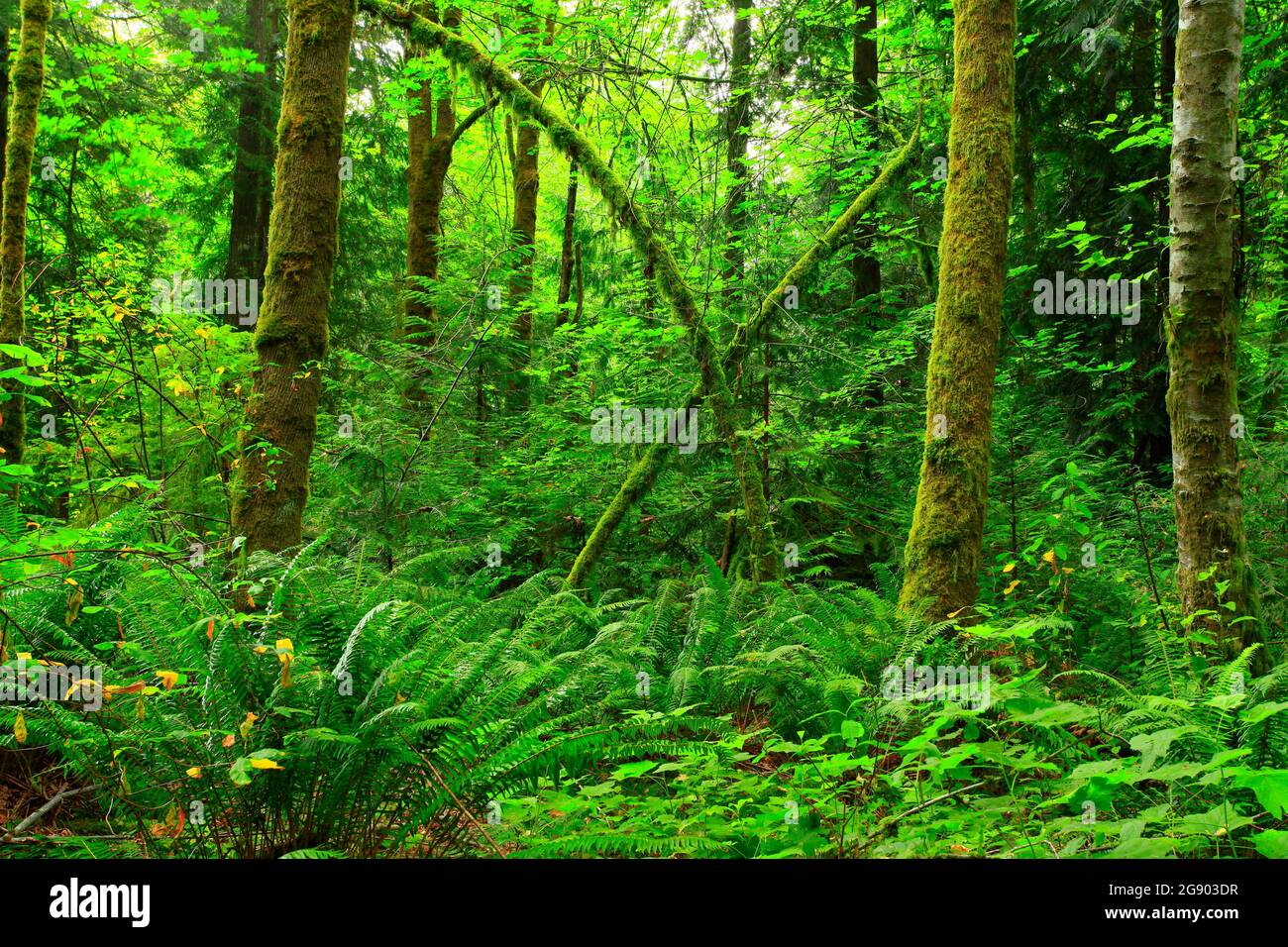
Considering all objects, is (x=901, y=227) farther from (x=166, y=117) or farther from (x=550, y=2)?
(x=166, y=117)

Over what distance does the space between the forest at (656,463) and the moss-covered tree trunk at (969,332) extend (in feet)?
0.09

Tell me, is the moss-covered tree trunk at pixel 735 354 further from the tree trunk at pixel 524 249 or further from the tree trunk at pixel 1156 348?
the tree trunk at pixel 1156 348

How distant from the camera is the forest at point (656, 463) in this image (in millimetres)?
2979

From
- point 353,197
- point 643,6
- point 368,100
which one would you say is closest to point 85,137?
point 353,197

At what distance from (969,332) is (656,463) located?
10.3 feet

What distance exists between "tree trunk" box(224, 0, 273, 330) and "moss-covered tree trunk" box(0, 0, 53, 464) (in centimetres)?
518

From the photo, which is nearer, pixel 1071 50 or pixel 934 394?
pixel 934 394

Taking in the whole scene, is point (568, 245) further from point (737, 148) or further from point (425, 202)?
point (737, 148)

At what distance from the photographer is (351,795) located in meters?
3.05

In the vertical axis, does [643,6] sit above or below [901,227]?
above

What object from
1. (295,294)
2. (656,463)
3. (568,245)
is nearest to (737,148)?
(568,245)

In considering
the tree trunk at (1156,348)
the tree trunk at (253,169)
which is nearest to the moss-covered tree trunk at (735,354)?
the tree trunk at (1156,348)
